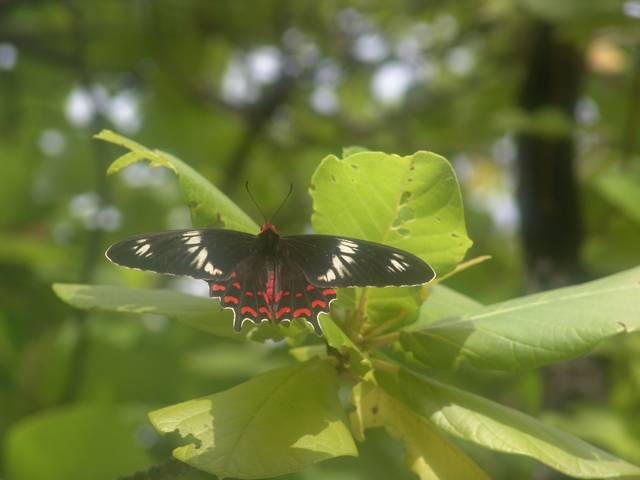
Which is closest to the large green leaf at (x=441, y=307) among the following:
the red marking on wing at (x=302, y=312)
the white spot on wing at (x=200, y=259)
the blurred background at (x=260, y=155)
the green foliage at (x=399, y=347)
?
the green foliage at (x=399, y=347)

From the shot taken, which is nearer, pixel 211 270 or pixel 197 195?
pixel 197 195

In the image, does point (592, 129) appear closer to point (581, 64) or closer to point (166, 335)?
point (581, 64)

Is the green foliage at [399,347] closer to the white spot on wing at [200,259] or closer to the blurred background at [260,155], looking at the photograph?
the white spot on wing at [200,259]

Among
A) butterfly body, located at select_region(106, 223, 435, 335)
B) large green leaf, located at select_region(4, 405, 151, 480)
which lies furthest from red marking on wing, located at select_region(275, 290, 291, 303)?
large green leaf, located at select_region(4, 405, 151, 480)

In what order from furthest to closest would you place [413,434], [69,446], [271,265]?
[69,446], [271,265], [413,434]

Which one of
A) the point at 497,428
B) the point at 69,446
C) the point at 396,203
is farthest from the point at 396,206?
the point at 69,446

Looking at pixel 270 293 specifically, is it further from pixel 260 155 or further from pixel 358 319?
pixel 260 155

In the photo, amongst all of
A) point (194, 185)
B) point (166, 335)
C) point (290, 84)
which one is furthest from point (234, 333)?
point (290, 84)

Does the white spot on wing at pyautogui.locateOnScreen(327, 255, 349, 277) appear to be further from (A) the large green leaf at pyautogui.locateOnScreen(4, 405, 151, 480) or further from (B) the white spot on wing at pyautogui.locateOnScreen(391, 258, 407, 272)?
(A) the large green leaf at pyautogui.locateOnScreen(4, 405, 151, 480)
